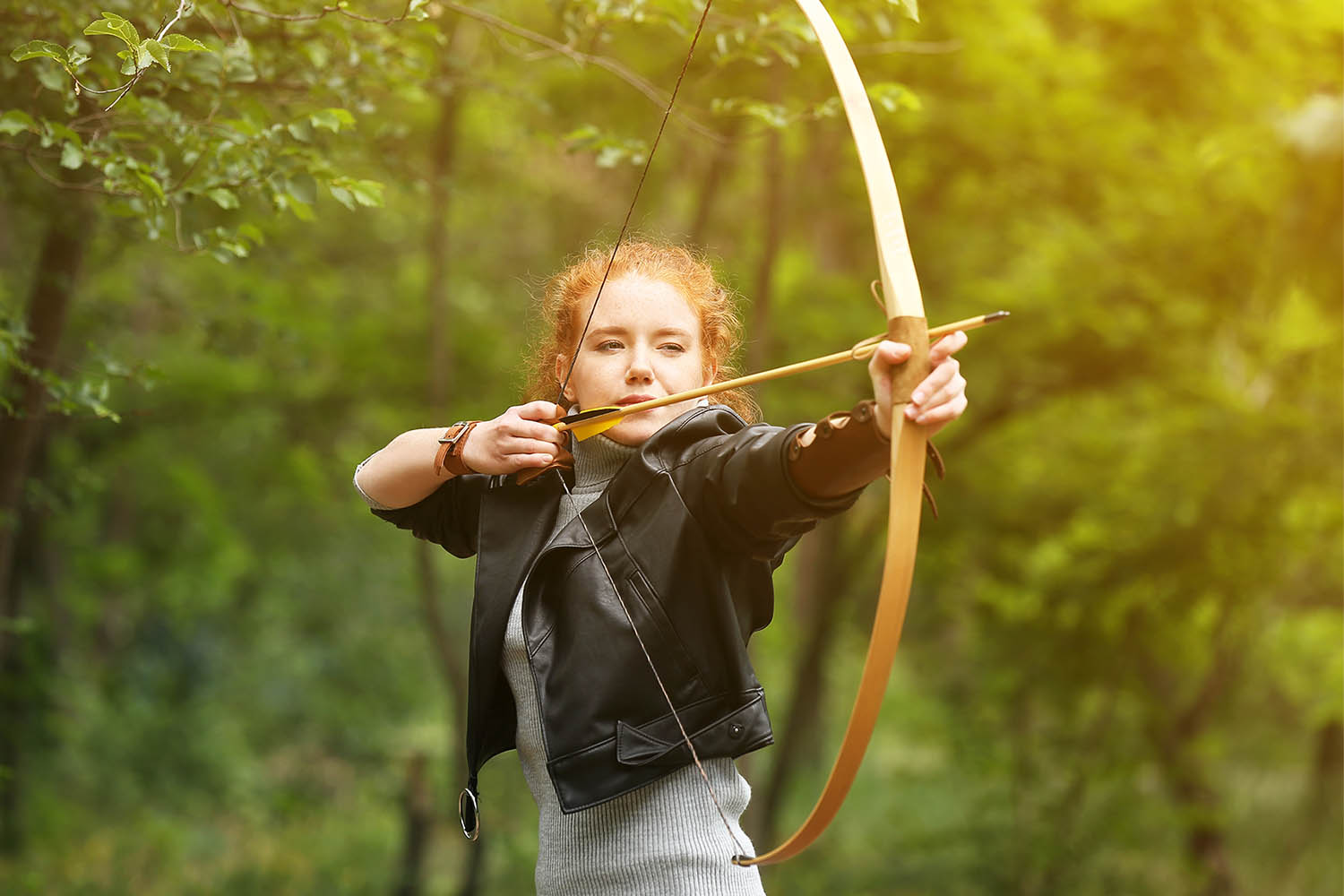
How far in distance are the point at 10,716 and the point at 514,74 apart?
195 inches

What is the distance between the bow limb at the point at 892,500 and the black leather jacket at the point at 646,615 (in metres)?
0.16

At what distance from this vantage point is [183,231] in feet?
9.29

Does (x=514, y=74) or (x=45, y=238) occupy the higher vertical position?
(x=514, y=74)

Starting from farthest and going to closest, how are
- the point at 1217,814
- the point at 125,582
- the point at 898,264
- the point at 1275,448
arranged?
the point at 125,582, the point at 1217,814, the point at 1275,448, the point at 898,264

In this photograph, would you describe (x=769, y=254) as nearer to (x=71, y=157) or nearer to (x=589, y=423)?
(x=71, y=157)

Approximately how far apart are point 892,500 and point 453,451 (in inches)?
26.6

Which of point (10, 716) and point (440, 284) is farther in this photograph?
point (10, 716)

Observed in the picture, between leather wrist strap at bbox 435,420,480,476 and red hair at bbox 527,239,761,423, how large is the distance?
0.24 metres

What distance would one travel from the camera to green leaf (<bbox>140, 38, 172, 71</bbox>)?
5.71ft

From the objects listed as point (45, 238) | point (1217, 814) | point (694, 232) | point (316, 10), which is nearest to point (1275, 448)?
point (1217, 814)

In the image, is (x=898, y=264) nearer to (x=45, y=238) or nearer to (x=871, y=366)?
(x=871, y=366)

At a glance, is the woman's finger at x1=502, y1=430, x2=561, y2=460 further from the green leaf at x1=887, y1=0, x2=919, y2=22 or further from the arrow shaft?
the green leaf at x1=887, y1=0, x2=919, y2=22

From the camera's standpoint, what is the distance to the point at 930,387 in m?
1.34

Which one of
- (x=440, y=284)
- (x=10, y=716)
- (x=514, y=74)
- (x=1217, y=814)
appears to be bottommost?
(x=1217, y=814)
